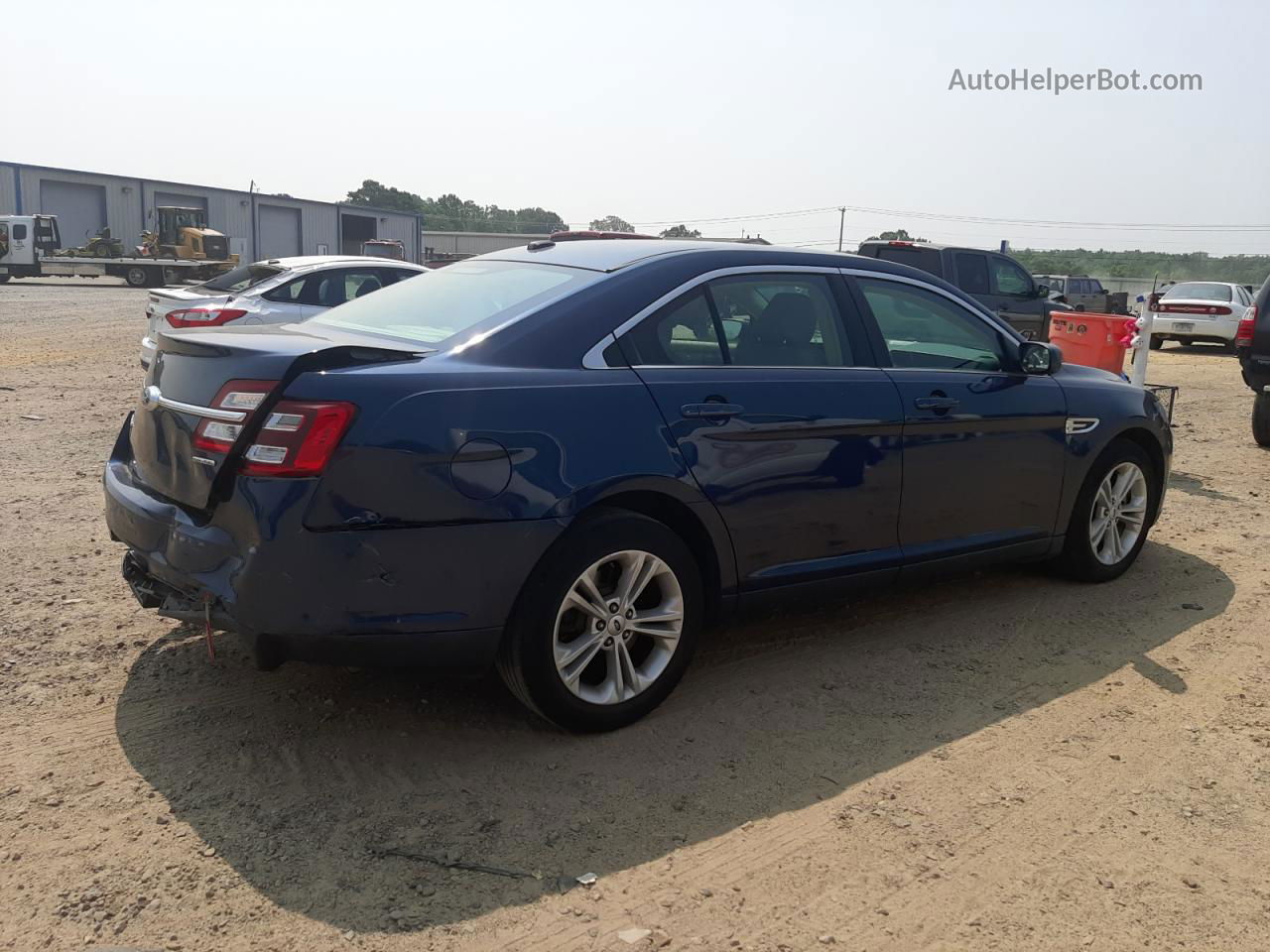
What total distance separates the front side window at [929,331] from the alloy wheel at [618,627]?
1.59 metres

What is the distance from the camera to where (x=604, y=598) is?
3617 mm

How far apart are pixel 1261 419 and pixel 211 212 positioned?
190 ft

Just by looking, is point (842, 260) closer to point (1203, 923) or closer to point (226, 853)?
point (1203, 923)

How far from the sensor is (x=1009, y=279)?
51.4 feet

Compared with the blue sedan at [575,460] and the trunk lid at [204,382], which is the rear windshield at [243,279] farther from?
the trunk lid at [204,382]

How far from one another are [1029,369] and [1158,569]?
5.49 feet

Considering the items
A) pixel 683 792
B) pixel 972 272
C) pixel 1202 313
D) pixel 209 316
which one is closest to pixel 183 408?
pixel 683 792

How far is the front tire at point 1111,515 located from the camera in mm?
5422

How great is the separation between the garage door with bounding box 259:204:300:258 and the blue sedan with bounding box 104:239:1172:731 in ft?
205

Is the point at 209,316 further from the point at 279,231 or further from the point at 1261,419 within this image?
the point at 279,231

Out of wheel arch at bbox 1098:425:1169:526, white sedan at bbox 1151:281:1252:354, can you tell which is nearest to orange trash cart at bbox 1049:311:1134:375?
wheel arch at bbox 1098:425:1169:526

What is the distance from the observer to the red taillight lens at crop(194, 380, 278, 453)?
323 cm

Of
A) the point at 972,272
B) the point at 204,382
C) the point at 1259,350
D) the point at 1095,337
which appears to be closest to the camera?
the point at 204,382

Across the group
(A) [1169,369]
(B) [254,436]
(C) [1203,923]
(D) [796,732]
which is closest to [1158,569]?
(D) [796,732]
